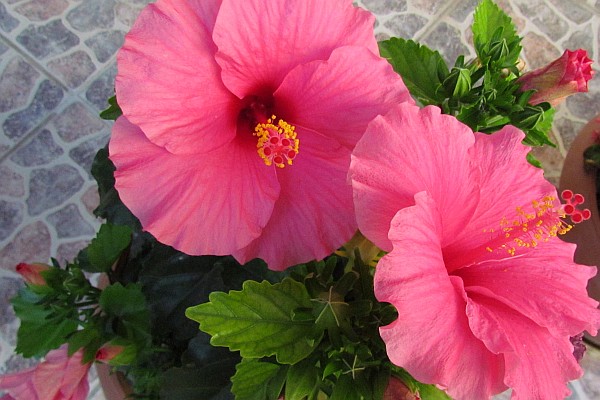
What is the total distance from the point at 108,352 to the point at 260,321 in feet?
0.71

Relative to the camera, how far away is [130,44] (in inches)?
21.2

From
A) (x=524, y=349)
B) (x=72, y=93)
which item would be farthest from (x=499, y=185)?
(x=72, y=93)

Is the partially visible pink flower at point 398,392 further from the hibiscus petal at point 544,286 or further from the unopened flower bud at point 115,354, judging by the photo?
the unopened flower bud at point 115,354

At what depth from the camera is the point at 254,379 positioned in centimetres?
65

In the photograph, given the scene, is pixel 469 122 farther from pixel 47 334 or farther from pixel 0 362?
pixel 0 362

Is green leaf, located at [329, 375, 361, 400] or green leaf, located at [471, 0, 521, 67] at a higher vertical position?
green leaf, located at [471, 0, 521, 67]

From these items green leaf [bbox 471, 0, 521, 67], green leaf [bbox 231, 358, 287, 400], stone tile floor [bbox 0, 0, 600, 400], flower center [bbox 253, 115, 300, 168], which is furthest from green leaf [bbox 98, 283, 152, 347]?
stone tile floor [bbox 0, 0, 600, 400]

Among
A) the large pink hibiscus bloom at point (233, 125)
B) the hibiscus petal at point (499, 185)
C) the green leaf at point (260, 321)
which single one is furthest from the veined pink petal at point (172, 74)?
the hibiscus petal at point (499, 185)

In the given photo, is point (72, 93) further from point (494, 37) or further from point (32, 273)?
point (494, 37)

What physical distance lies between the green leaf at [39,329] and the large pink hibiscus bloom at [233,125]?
27 centimetres

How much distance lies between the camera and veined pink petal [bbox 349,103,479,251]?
0.50 m

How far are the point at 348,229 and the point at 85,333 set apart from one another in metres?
0.37

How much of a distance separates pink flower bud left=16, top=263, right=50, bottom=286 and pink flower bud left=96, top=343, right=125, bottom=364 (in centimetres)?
11

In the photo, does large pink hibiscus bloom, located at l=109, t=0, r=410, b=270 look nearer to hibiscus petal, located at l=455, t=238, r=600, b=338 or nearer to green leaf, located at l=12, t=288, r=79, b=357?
hibiscus petal, located at l=455, t=238, r=600, b=338
